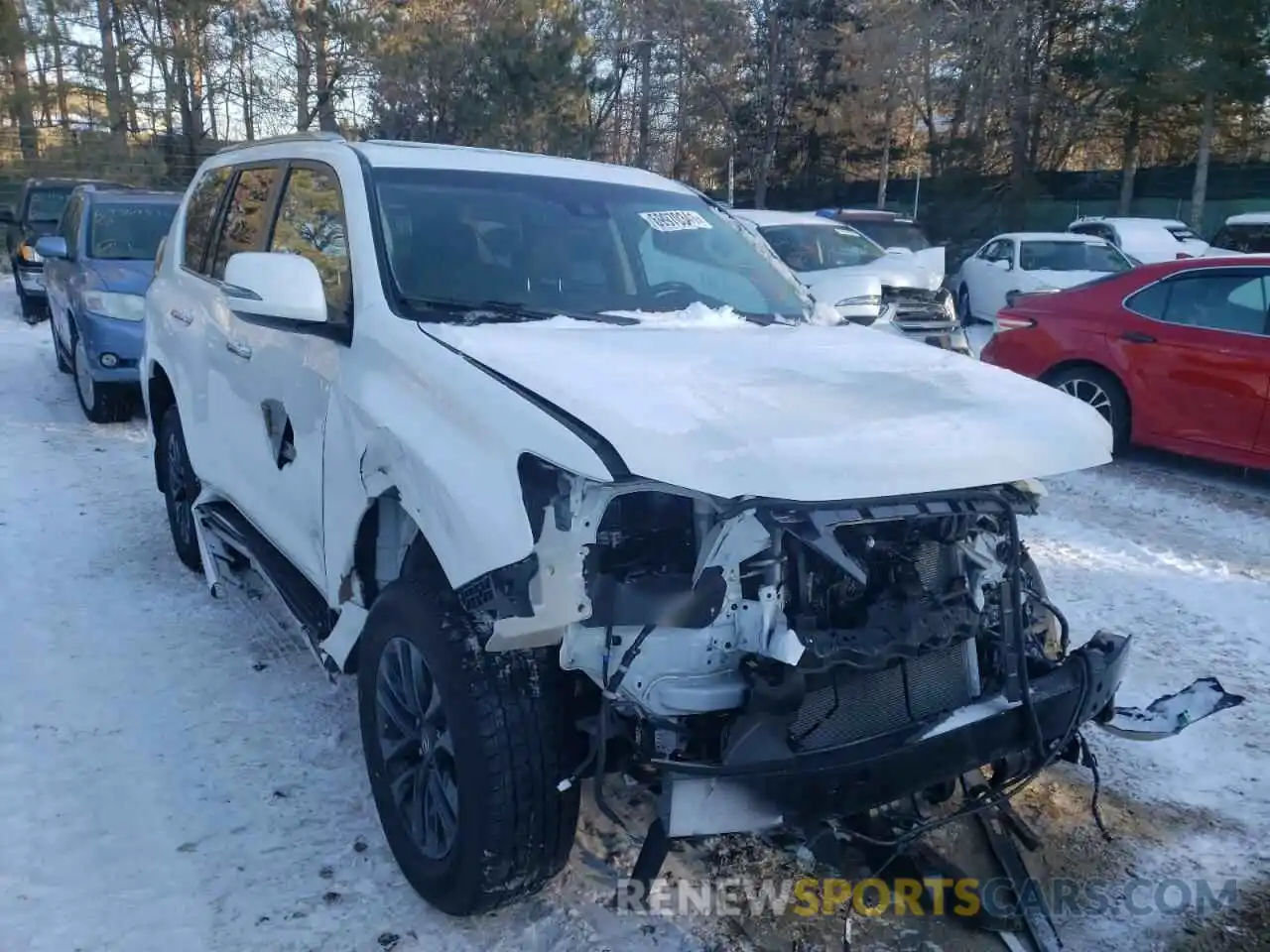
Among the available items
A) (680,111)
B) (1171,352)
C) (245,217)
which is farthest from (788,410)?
(680,111)

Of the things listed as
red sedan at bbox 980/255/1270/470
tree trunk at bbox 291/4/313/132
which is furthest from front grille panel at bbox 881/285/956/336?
tree trunk at bbox 291/4/313/132

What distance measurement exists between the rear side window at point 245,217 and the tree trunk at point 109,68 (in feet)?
71.4

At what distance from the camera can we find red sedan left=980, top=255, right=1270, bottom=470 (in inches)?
265

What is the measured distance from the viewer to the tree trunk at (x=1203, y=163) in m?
24.1

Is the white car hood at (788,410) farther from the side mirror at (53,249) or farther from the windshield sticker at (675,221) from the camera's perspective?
the side mirror at (53,249)

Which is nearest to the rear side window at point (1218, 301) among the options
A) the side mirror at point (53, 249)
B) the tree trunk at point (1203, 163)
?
the side mirror at point (53, 249)

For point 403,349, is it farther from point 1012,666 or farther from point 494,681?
point 1012,666

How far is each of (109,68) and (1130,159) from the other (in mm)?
24258

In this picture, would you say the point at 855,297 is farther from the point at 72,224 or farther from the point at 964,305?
the point at 964,305

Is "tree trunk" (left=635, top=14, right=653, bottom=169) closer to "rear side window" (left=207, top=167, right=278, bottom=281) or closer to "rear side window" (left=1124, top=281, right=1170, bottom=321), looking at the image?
"rear side window" (left=1124, top=281, right=1170, bottom=321)

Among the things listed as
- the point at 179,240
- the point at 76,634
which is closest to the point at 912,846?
the point at 76,634

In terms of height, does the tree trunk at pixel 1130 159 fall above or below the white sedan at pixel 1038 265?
above

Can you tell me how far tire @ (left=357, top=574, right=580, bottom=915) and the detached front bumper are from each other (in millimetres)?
357

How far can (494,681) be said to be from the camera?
2531mm
